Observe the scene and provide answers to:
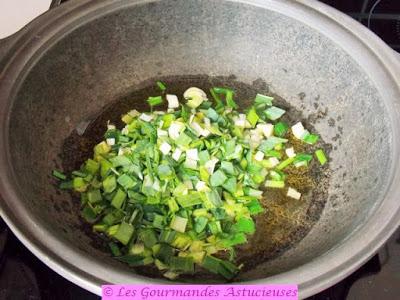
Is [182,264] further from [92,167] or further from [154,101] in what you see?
[154,101]

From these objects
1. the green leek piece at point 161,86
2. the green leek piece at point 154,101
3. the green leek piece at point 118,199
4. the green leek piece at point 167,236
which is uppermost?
the green leek piece at point 161,86

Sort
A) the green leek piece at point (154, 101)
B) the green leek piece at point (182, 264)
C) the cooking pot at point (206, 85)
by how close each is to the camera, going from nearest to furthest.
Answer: the cooking pot at point (206, 85)
the green leek piece at point (182, 264)
the green leek piece at point (154, 101)

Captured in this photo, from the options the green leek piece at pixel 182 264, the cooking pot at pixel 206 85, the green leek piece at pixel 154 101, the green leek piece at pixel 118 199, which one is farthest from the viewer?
the green leek piece at pixel 154 101

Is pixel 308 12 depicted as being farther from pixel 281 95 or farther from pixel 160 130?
pixel 160 130

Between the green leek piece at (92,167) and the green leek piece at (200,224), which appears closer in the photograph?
the green leek piece at (200,224)

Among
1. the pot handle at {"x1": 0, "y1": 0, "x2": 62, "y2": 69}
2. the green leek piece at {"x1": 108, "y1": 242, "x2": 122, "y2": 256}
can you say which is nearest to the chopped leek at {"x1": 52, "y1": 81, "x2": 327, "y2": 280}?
the green leek piece at {"x1": 108, "y1": 242, "x2": 122, "y2": 256}

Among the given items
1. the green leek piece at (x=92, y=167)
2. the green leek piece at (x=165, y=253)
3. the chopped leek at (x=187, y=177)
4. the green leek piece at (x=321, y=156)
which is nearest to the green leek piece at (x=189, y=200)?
the chopped leek at (x=187, y=177)

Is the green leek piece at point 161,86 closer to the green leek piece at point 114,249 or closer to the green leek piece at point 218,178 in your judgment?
the green leek piece at point 218,178

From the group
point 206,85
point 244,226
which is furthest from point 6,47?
point 244,226

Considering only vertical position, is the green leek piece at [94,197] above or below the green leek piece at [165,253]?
above
